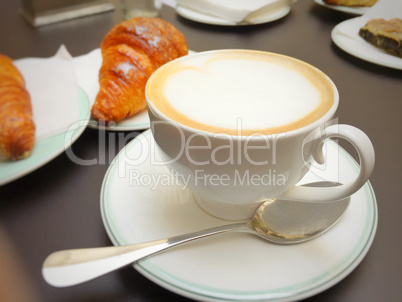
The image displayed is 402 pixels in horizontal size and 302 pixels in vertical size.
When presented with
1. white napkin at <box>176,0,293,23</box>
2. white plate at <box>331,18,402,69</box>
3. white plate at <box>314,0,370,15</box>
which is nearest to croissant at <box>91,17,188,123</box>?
white napkin at <box>176,0,293,23</box>

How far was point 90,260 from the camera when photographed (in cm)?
35

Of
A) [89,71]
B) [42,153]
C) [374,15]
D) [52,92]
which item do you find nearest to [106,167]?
[42,153]

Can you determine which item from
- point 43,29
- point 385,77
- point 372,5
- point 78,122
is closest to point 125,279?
point 78,122

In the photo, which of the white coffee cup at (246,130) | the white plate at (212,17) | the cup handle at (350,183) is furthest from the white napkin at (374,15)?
the cup handle at (350,183)

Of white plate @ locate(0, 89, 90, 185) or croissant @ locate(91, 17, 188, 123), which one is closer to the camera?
white plate @ locate(0, 89, 90, 185)

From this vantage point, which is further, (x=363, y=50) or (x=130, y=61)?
(x=363, y=50)

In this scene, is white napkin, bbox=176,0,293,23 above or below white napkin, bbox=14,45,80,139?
above

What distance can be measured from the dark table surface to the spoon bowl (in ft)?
0.16

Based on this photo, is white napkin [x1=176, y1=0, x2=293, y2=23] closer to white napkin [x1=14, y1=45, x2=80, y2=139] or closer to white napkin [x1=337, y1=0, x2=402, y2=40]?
white napkin [x1=337, y1=0, x2=402, y2=40]

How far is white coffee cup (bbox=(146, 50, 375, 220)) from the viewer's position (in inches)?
13.8

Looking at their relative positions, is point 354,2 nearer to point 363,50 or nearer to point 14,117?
point 363,50

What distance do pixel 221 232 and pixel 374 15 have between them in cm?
88

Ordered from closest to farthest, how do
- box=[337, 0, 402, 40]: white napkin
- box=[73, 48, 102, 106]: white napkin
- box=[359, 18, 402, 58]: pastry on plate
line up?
1. box=[73, 48, 102, 106]: white napkin
2. box=[359, 18, 402, 58]: pastry on plate
3. box=[337, 0, 402, 40]: white napkin

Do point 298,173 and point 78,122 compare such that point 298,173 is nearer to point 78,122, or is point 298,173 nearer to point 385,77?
point 78,122
